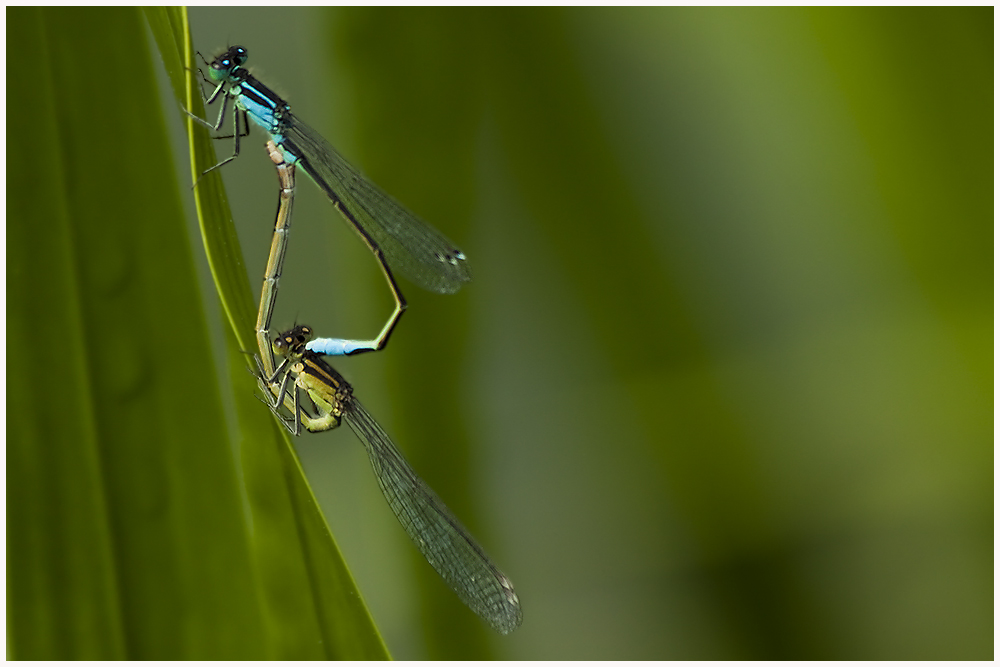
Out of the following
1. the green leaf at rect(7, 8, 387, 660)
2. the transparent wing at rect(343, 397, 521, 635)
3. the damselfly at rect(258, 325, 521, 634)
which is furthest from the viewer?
the transparent wing at rect(343, 397, 521, 635)

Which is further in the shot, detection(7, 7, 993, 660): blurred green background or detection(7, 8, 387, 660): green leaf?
detection(7, 7, 993, 660): blurred green background

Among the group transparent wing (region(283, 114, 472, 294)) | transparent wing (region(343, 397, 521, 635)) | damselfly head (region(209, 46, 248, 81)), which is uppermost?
damselfly head (region(209, 46, 248, 81))

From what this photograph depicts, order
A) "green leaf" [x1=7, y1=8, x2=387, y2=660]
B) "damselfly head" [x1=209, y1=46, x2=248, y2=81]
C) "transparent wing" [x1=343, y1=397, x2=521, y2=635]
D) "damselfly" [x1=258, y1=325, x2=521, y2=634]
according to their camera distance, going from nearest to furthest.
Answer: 1. "green leaf" [x1=7, y1=8, x2=387, y2=660]
2. "damselfly head" [x1=209, y1=46, x2=248, y2=81]
3. "damselfly" [x1=258, y1=325, x2=521, y2=634]
4. "transparent wing" [x1=343, y1=397, x2=521, y2=635]

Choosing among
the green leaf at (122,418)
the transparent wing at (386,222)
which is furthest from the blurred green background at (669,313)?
the green leaf at (122,418)

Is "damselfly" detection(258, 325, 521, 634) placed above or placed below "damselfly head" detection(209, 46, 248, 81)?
below

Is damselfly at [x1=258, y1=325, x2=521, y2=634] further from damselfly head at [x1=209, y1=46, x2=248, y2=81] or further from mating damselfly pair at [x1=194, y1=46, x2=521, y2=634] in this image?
damselfly head at [x1=209, y1=46, x2=248, y2=81]

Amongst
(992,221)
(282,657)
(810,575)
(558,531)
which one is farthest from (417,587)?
(992,221)

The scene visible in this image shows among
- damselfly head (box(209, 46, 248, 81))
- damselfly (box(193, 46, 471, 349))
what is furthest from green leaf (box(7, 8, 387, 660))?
damselfly (box(193, 46, 471, 349))

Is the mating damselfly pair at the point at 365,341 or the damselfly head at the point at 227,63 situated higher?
the damselfly head at the point at 227,63

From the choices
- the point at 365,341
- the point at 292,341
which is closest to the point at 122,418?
the point at 292,341

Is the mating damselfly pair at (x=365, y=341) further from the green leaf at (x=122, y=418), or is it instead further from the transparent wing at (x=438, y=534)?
the green leaf at (x=122, y=418)
